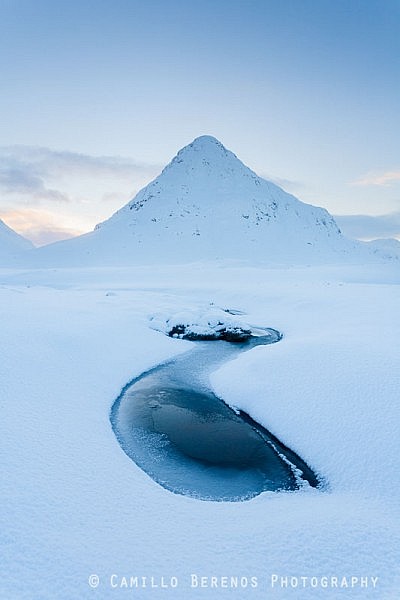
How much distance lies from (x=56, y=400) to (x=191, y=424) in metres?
4.68

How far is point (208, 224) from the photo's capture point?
13762cm

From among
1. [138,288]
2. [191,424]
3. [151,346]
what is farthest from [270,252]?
[191,424]

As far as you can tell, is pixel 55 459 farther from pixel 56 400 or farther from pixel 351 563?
pixel 351 563

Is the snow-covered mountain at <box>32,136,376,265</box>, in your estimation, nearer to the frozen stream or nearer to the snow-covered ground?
the snow-covered ground

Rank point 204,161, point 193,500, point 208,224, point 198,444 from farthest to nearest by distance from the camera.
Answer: point 204,161 < point 208,224 < point 198,444 < point 193,500

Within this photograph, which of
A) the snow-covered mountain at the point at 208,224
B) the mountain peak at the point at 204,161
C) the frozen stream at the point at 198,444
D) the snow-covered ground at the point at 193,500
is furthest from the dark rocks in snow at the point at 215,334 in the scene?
the mountain peak at the point at 204,161

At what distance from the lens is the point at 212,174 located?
542 feet

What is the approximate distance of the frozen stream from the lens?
376 inches

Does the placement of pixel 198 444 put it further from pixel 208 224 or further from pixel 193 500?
pixel 208 224

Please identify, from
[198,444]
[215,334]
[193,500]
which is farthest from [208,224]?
[193,500]

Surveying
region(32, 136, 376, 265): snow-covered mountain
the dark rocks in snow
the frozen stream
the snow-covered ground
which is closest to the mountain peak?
region(32, 136, 376, 265): snow-covered mountain

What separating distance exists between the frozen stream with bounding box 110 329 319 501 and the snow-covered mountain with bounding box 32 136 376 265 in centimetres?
9608

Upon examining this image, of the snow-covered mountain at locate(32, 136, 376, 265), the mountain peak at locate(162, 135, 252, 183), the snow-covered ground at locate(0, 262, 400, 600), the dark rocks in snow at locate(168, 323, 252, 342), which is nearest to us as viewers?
the snow-covered ground at locate(0, 262, 400, 600)

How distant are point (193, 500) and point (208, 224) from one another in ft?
437
